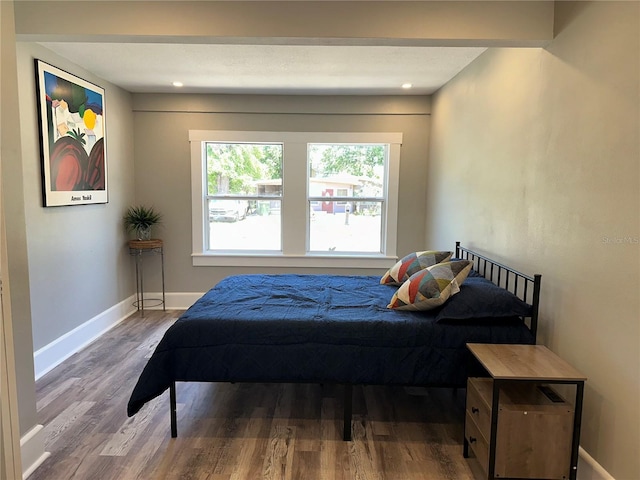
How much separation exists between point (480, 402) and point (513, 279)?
101cm

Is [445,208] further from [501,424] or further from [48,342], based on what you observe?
[48,342]

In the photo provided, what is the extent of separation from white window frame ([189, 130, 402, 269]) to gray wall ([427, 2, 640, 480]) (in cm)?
177

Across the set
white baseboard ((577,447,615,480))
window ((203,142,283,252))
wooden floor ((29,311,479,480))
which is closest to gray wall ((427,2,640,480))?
white baseboard ((577,447,615,480))

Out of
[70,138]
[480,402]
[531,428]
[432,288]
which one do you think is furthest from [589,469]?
[70,138]

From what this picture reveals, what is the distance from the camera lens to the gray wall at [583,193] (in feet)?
5.56

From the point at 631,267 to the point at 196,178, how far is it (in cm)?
415

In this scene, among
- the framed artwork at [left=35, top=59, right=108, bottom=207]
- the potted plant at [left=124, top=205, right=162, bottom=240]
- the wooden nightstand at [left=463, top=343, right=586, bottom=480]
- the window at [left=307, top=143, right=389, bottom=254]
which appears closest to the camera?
the wooden nightstand at [left=463, top=343, right=586, bottom=480]

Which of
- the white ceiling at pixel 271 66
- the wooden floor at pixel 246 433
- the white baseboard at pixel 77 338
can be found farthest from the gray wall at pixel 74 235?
the wooden floor at pixel 246 433

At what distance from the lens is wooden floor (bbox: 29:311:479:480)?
2.09 m

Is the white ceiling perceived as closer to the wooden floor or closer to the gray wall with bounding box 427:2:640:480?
the gray wall with bounding box 427:2:640:480

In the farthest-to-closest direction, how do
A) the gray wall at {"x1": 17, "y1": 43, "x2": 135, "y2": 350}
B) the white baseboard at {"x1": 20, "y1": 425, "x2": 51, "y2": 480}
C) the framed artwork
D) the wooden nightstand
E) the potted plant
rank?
1. the potted plant
2. the framed artwork
3. the gray wall at {"x1": 17, "y1": 43, "x2": 135, "y2": 350}
4. the white baseboard at {"x1": 20, "y1": 425, "x2": 51, "y2": 480}
5. the wooden nightstand

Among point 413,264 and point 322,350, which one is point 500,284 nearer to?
point 413,264

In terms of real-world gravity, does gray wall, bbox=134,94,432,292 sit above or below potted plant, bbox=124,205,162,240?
above

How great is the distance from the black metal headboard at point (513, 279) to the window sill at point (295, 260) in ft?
4.92
